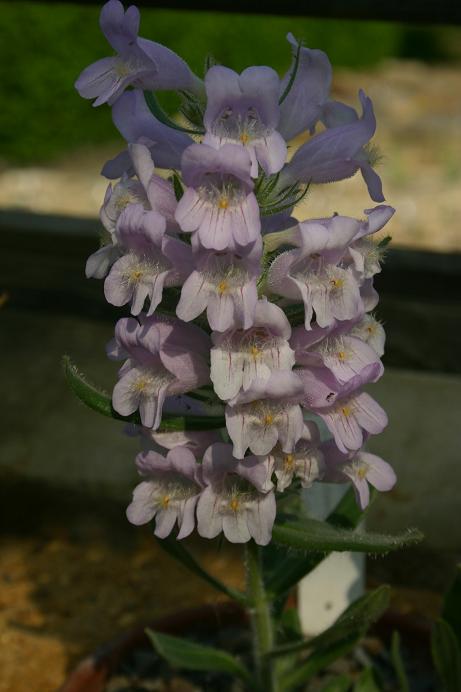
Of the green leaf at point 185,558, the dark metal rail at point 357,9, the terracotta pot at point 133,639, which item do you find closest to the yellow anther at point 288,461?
the green leaf at point 185,558

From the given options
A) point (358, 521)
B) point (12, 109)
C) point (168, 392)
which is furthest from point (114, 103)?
point (12, 109)

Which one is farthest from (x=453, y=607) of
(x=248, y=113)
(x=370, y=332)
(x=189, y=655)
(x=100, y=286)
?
(x=100, y=286)

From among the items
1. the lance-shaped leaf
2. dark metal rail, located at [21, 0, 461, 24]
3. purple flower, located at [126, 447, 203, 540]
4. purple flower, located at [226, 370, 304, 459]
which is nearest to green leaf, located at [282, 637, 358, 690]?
the lance-shaped leaf

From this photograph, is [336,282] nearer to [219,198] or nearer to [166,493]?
[219,198]

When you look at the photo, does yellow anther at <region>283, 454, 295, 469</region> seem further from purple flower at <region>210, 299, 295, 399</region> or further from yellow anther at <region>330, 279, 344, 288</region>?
yellow anther at <region>330, 279, 344, 288</region>

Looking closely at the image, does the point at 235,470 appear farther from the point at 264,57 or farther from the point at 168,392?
the point at 264,57
